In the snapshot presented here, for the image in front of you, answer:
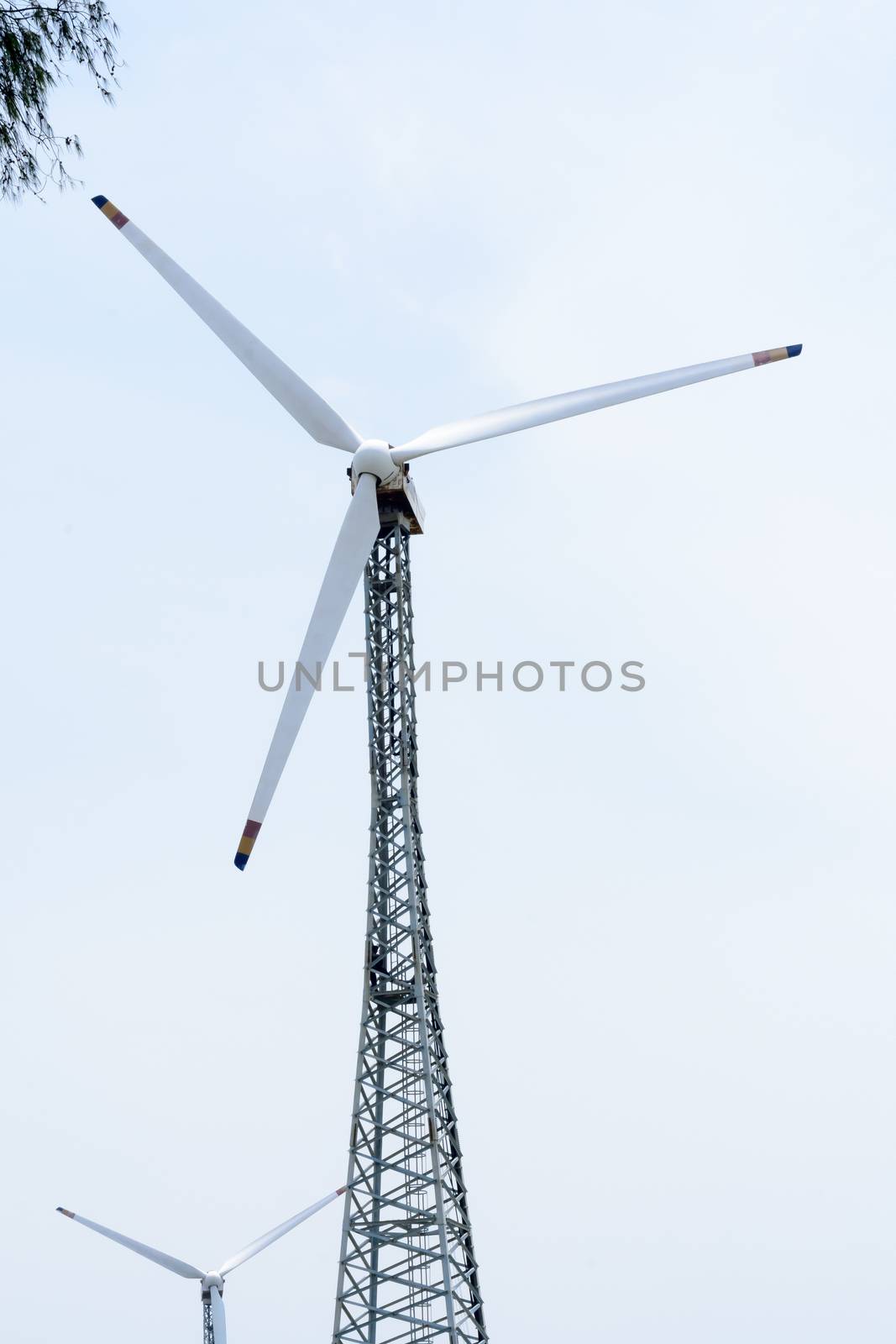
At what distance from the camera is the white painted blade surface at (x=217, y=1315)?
Result: 6159 centimetres

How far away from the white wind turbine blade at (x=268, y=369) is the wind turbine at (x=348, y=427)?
1.0 inches

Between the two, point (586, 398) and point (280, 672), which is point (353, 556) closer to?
point (280, 672)

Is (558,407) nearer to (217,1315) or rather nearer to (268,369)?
(268,369)

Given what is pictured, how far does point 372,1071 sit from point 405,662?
→ 12768 mm

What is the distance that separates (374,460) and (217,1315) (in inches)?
1517

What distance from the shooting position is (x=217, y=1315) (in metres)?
62.0

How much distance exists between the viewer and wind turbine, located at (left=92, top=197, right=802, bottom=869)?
41.0 m

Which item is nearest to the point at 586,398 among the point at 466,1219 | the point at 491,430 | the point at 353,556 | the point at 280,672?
the point at 491,430

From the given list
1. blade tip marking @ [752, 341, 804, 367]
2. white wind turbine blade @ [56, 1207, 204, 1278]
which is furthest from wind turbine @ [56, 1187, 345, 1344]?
blade tip marking @ [752, 341, 804, 367]

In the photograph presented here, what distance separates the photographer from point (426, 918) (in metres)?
47.2

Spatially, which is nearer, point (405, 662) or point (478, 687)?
point (478, 687)

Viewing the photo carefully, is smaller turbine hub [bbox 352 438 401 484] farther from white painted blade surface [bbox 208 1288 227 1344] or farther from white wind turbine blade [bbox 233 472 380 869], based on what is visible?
white painted blade surface [bbox 208 1288 227 1344]

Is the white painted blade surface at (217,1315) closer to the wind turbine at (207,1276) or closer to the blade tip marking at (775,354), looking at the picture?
the wind turbine at (207,1276)

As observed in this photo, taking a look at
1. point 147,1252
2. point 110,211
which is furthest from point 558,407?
point 147,1252
